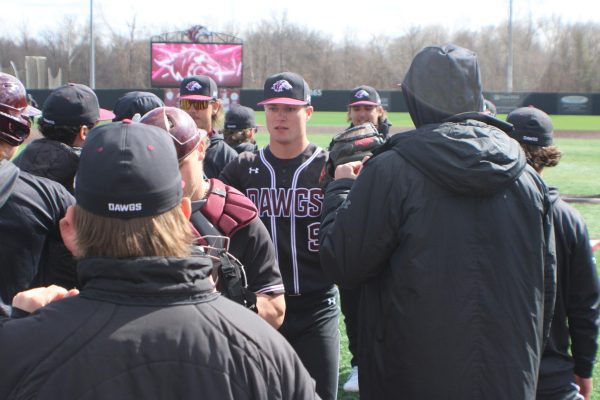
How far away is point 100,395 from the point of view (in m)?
1.60

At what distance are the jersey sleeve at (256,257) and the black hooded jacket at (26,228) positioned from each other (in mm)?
680

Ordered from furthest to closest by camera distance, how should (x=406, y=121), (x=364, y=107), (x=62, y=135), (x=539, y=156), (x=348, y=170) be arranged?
(x=406, y=121) → (x=364, y=107) → (x=62, y=135) → (x=539, y=156) → (x=348, y=170)

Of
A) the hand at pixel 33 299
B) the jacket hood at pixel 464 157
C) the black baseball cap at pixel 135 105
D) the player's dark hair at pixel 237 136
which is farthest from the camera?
the player's dark hair at pixel 237 136

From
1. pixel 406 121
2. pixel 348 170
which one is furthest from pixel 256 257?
pixel 406 121

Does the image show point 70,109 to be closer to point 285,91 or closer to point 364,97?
point 285,91

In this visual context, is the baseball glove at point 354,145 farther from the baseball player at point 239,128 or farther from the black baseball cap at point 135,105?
the baseball player at point 239,128

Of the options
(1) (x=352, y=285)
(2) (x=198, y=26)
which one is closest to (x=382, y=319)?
(1) (x=352, y=285)

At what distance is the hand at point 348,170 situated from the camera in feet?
9.80

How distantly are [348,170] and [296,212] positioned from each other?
5.28ft

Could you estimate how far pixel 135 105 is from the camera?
507cm

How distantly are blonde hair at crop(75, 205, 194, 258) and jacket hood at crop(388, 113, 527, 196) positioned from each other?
1.09 meters

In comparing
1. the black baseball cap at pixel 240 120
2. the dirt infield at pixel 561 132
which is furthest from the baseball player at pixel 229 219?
the dirt infield at pixel 561 132

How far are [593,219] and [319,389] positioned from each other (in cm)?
924

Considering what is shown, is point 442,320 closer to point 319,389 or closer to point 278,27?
point 319,389
